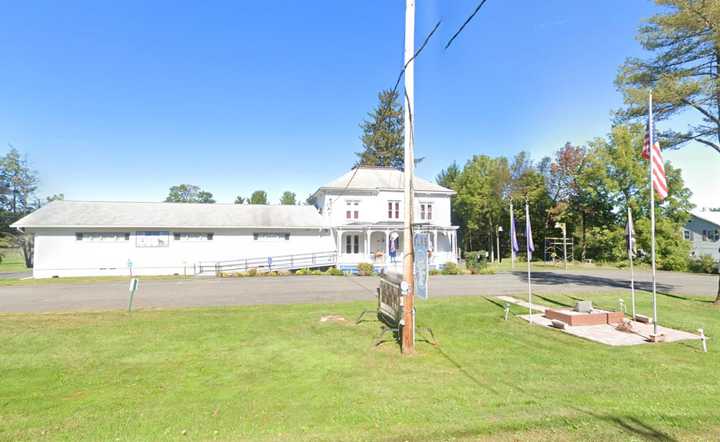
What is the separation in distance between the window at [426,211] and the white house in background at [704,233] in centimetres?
3260

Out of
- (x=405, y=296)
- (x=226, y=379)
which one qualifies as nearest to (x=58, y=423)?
(x=226, y=379)

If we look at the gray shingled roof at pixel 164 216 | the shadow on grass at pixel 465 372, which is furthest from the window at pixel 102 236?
the shadow on grass at pixel 465 372

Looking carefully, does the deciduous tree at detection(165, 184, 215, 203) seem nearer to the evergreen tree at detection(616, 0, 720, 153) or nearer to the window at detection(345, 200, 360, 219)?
the window at detection(345, 200, 360, 219)

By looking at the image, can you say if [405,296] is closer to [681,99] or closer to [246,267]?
[681,99]

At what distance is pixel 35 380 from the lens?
567cm

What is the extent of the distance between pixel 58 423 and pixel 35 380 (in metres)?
2.16

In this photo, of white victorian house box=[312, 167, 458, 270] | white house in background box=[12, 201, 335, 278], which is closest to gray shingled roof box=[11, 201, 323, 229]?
white house in background box=[12, 201, 335, 278]

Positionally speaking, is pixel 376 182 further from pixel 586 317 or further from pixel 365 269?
pixel 586 317

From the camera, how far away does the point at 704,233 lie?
139 feet

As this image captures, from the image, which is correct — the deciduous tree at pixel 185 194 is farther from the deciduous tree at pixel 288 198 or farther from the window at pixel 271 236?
the window at pixel 271 236

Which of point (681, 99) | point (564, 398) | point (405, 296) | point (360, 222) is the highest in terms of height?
point (681, 99)

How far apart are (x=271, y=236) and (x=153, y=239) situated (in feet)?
26.4

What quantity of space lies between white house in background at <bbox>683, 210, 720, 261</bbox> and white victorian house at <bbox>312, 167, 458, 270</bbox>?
31754 mm

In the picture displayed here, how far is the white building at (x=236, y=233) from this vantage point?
2333 centimetres
